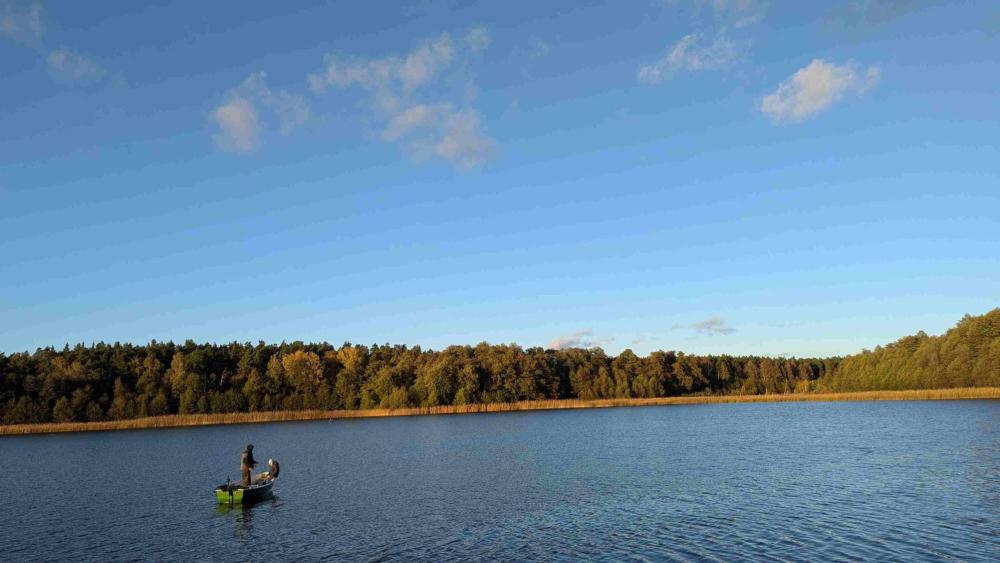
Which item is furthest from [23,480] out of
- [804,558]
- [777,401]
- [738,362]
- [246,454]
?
[738,362]

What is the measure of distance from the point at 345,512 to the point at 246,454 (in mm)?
8661

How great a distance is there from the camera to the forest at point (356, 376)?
106125 mm

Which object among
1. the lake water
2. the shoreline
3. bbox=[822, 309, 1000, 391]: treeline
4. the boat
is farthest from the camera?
bbox=[822, 309, 1000, 391]: treeline

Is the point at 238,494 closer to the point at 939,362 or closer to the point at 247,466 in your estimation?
the point at 247,466

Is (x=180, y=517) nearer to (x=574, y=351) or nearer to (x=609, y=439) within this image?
(x=609, y=439)

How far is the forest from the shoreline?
143 inches

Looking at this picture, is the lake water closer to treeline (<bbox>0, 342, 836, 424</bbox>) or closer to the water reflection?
the water reflection

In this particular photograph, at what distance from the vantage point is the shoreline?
9719cm

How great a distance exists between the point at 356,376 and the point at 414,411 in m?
16.9

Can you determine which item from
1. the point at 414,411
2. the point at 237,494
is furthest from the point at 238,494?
the point at 414,411

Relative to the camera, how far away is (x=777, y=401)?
439ft

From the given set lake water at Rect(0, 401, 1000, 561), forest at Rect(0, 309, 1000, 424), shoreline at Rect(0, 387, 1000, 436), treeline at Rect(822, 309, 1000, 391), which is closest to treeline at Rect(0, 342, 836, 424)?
forest at Rect(0, 309, 1000, 424)

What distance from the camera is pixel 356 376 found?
427ft

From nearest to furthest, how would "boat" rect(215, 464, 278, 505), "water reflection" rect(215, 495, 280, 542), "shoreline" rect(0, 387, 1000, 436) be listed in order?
"water reflection" rect(215, 495, 280, 542), "boat" rect(215, 464, 278, 505), "shoreline" rect(0, 387, 1000, 436)
